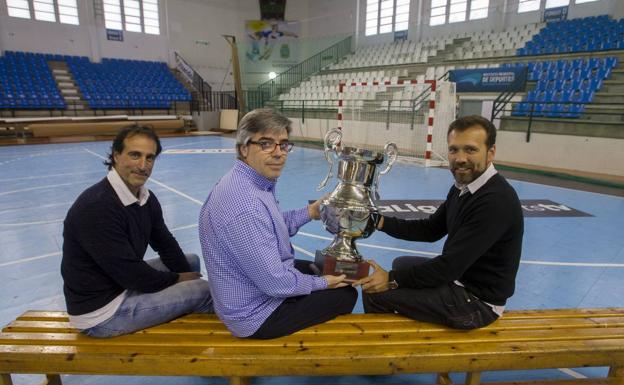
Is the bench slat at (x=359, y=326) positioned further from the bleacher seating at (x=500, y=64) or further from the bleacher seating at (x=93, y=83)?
the bleacher seating at (x=93, y=83)

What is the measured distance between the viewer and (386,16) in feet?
66.5

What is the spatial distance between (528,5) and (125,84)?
700 inches

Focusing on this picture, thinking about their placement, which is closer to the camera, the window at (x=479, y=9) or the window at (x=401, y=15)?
the window at (x=479, y=9)

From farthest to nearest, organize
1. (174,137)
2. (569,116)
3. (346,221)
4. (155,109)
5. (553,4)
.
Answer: (155,109)
(174,137)
(553,4)
(569,116)
(346,221)

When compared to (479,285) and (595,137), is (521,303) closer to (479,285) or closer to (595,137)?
(479,285)

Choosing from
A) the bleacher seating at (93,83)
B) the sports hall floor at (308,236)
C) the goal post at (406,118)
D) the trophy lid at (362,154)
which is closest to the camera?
the trophy lid at (362,154)

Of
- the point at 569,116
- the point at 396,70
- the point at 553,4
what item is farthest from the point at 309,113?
the point at 553,4

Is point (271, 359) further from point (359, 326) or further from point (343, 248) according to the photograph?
point (343, 248)

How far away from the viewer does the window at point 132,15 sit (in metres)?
18.7

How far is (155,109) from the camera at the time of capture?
1748cm

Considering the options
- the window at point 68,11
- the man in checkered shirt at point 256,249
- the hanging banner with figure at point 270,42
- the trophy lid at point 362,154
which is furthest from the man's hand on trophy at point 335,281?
the hanging banner with figure at point 270,42

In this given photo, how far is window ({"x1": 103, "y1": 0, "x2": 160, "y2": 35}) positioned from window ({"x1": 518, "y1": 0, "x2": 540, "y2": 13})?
1748cm

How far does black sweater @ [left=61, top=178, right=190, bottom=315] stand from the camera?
1664 mm

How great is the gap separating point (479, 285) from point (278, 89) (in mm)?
20655
